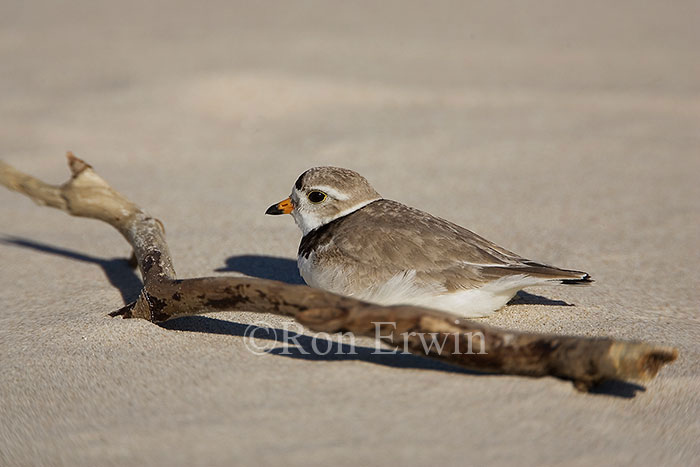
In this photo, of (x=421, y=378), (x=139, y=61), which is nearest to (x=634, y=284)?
(x=421, y=378)

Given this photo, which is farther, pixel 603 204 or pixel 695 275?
pixel 603 204

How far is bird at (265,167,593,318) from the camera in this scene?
3.47 meters

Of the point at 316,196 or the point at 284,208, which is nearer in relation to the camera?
the point at 316,196

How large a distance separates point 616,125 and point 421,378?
524cm

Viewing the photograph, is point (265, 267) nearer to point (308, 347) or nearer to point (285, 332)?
point (285, 332)

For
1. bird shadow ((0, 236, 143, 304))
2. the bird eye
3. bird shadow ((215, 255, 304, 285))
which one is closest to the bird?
the bird eye

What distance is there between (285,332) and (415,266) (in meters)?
0.69

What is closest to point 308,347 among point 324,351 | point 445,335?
point 324,351

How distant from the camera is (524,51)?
29.3ft

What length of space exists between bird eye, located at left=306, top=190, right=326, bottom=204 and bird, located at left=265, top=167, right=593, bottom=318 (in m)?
0.20

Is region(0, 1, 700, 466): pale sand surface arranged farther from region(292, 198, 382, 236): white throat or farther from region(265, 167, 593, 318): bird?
region(292, 198, 382, 236): white throat

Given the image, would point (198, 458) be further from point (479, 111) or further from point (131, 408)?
point (479, 111)

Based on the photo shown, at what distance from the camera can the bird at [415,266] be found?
3.47 metres

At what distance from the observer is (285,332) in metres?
3.54
